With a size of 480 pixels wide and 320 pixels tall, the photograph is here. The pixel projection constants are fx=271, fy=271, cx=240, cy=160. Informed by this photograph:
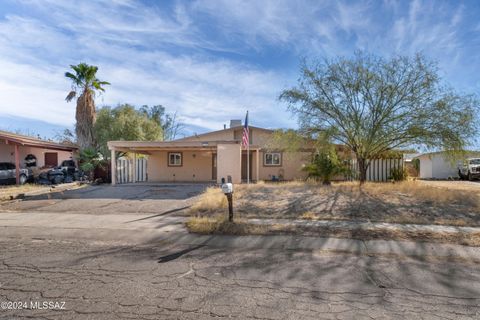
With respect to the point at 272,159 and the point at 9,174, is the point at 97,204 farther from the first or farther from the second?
the point at 272,159

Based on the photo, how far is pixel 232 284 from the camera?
12.6 feet

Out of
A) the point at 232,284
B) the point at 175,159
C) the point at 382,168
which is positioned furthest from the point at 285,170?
the point at 232,284

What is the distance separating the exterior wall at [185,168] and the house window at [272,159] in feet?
14.3

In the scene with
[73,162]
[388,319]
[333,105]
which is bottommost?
[388,319]

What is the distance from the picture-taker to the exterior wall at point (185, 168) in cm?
2108

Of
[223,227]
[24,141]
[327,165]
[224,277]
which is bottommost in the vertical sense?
[224,277]

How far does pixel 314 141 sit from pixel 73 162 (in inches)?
763

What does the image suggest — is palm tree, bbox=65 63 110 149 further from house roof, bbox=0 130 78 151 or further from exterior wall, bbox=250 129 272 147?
exterior wall, bbox=250 129 272 147

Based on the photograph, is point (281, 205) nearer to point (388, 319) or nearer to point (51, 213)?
point (388, 319)

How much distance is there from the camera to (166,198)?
12.1 metres

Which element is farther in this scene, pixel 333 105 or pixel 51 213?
pixel 333 105


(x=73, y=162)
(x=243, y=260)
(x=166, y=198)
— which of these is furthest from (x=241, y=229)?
(x=73, y=162)

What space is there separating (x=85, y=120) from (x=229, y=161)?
14.9m

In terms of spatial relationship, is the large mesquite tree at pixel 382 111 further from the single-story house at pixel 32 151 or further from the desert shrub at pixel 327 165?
the single-story house at pixel 32 151
